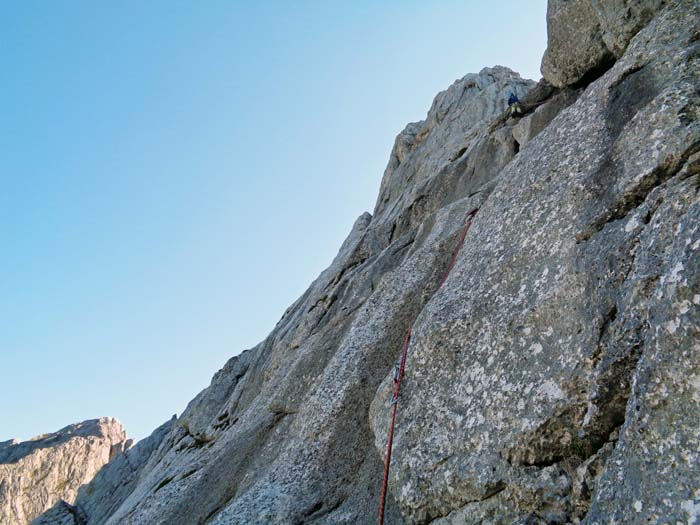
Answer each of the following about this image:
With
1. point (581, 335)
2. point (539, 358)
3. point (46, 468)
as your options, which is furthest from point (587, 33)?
point (46, 468)

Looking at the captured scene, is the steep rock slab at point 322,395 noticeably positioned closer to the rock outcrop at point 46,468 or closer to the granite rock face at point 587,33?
the granite rock face at point 587,33

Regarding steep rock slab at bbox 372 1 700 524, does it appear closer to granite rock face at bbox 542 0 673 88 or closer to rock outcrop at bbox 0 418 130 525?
granite rock face at bbox 542 0 673 88

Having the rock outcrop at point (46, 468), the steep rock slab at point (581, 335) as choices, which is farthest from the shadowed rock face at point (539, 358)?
the rock outcrop at point (46, 468)

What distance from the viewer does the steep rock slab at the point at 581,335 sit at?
6.17 meters

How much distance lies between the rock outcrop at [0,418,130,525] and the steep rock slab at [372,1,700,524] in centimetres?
6293

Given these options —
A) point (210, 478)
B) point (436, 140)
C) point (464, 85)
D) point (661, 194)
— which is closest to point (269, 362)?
point (210, 478)

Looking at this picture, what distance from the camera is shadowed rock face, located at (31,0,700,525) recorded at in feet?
20.9

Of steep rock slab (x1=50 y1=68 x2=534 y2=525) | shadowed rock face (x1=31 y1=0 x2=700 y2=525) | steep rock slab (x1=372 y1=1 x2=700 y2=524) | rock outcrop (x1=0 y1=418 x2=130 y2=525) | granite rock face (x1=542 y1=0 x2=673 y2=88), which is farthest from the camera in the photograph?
rock outcrop (x1=0 y1=418 x2=130 y2=525)

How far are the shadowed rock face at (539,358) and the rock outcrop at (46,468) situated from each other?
176 feet

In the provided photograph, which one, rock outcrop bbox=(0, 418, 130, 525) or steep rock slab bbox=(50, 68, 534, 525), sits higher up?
rock outcrop bbox=(0, 418, 130, 525)

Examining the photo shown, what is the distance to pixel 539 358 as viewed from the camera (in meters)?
8.84

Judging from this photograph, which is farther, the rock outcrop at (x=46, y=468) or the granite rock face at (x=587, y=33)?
the rock outcrop at (x=46, y=468)

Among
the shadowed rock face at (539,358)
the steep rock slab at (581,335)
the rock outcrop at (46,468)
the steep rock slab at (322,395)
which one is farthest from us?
the rock outcrop at (46,468)

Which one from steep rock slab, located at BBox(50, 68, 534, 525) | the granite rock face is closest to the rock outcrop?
steep rock slab, located at BBox(50, 68, 534, 525)
